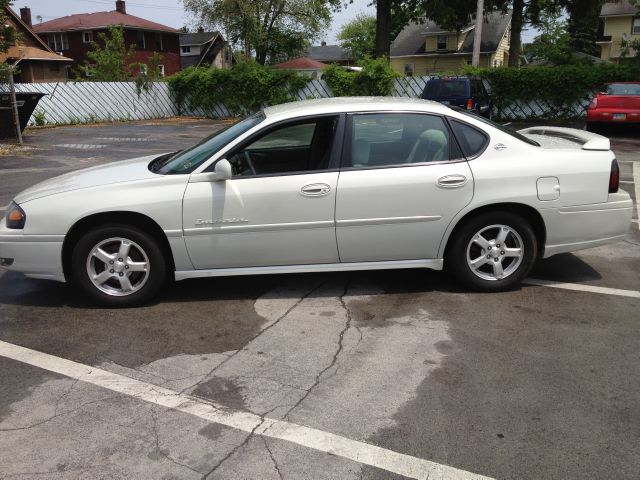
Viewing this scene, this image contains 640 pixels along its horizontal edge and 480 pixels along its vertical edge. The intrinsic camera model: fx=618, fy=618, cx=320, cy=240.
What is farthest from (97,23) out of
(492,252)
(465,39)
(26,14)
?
(492,252)

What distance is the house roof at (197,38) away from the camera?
63688 mm

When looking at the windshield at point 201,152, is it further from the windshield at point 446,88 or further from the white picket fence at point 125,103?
the white picket fence at point 125,103

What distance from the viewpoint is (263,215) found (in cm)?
468

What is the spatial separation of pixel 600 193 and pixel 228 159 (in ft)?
9.79

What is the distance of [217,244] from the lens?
4.71 metres

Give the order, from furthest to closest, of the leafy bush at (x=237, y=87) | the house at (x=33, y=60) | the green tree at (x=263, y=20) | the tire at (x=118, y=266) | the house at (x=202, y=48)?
the house at (x=202, y=48)
the green tree at (x=263, y=20)
the house at (x=33, y=60)
the leafy bush at (x=237, y=87)
the tire at (x=118, y=266)

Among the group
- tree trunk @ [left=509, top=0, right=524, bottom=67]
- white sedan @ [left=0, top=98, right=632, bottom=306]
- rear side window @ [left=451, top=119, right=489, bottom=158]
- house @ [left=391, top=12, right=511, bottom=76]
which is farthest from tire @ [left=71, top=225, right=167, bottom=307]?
house @ [left=391, top=12, right=511, bottom=76]

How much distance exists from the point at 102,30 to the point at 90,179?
52.2 metres

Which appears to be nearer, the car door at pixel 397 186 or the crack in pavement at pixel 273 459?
the crack in pavement at pixel 273 459

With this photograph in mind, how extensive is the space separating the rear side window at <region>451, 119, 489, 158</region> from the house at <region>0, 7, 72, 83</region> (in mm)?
37733

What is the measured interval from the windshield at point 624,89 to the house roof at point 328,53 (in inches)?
2442

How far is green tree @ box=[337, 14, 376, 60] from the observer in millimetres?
80125

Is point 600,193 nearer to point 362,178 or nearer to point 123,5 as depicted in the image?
point 362,178

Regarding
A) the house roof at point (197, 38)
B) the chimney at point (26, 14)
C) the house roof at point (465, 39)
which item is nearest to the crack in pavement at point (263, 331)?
the house roof at point (465, 39)
